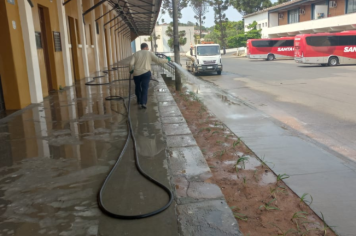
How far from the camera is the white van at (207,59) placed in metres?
22.6

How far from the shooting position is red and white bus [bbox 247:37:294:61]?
129 ft

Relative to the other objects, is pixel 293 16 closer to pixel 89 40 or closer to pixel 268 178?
pixel 89 40

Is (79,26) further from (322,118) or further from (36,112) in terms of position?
(322,118)

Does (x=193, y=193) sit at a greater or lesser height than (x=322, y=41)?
lesser

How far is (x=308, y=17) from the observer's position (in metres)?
42.6

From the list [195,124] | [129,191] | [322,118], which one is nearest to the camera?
[129,191]

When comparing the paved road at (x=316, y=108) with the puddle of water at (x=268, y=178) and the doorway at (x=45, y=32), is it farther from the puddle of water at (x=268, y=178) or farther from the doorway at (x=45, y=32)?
the doorway at (x=45, y=32)

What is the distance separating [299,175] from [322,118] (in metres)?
4.44

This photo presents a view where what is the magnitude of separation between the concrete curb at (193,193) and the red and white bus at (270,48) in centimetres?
3655

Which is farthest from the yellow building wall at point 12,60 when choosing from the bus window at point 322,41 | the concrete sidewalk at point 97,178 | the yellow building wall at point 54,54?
the bus window at point 322,41

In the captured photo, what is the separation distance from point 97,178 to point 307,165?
326 cm

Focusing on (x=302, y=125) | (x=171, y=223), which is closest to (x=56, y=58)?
(x=302, y=125)

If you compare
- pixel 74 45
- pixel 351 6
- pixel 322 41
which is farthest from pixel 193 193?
pixel 351 6

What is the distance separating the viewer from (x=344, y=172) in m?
4.78
